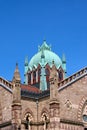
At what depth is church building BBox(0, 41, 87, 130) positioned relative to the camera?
56.3 metres

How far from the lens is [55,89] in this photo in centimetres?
5700

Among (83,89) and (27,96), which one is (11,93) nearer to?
(27,96)

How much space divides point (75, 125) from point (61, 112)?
278cm

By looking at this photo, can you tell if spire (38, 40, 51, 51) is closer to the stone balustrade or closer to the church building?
the stone balustrade

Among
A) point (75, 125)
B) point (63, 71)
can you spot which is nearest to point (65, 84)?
point (75, 125)

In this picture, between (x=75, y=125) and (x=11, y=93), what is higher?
(x=11, y=93)

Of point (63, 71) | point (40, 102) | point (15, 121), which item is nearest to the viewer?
point (15, 121)

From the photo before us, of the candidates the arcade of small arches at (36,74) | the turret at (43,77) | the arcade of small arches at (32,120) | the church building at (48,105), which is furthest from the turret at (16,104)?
the arcade of small arches at (36,74)

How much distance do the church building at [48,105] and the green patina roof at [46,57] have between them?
1750 centimetres

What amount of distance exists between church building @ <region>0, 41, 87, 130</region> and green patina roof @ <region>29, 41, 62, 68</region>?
57.4ft

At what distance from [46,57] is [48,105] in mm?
21697

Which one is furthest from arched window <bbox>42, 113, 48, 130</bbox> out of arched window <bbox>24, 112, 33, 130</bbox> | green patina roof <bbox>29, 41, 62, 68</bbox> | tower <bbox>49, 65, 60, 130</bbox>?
green patina roof <bbox>29, 41, 62, 68</bbox>

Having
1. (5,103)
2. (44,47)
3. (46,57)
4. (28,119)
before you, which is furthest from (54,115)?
(44,47)

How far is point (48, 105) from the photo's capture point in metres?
58.1
